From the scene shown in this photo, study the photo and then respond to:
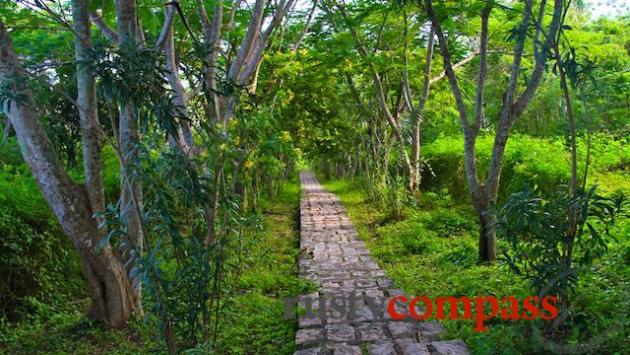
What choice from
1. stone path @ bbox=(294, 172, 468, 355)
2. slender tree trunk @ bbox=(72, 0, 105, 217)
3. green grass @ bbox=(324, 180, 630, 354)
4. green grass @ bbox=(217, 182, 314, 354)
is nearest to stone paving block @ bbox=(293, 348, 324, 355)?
stone path @ bbox=(294, 172, 468, 355)

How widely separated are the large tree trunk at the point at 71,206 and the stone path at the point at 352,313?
1.57m

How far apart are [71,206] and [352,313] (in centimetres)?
252

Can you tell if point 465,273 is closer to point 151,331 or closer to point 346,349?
point 346,349

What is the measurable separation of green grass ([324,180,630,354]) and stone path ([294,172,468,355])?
0.21 metres

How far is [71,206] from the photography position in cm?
413

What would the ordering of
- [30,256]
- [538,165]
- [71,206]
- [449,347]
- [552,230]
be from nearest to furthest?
[552,230], [449,347], [71,206], [30,256], [538,165]

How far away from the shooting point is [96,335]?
429 centimetres

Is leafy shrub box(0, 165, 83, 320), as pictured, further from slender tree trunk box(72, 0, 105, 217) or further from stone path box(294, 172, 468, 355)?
stone path box(294, 172, 468, 355)

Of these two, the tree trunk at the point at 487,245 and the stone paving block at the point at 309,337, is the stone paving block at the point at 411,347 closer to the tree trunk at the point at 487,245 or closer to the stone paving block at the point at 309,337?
the stone paving block at the point at 309,337

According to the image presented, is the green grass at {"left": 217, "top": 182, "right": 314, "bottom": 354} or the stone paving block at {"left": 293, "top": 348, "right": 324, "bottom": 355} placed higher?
the stone paving block at {"left": 293, "top": 348, "right": 324, "bottom": 355}

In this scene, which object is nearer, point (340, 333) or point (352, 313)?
point (340, 333)

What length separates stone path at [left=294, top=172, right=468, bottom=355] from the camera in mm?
3920

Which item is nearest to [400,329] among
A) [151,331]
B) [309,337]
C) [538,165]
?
[309,337]

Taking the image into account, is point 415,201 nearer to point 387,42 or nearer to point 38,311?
point 387,42
